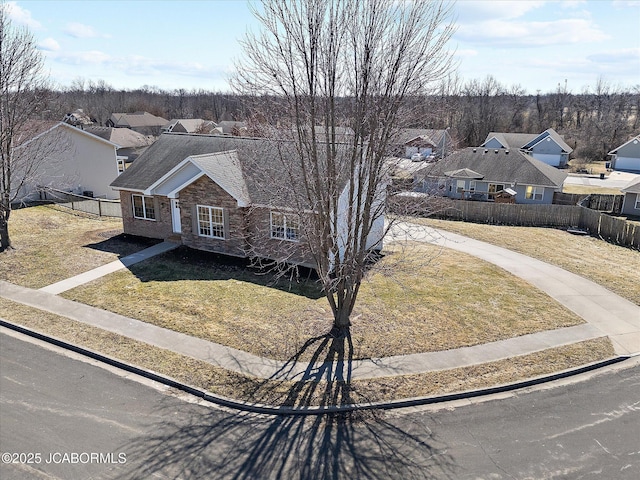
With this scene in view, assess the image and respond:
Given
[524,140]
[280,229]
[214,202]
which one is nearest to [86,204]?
[214,202]

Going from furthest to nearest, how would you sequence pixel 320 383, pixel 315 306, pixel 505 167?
pixel 505 167, pixel 315 306, pixel 320 383

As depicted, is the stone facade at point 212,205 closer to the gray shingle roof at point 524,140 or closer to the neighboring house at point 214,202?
the neighboring house at point 214,202

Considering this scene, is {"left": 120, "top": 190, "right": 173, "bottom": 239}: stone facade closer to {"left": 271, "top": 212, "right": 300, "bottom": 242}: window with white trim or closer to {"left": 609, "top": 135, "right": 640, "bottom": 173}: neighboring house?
{"left": 271, "top": 212, "right": 300, "bottom": 242}: window with white trim

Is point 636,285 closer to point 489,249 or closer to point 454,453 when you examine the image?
point 489,249

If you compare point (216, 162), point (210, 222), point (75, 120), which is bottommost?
point (210, 222)

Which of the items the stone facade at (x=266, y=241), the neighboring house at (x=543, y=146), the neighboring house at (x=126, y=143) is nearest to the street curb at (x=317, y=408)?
the stone facade at (x=266, y=241)

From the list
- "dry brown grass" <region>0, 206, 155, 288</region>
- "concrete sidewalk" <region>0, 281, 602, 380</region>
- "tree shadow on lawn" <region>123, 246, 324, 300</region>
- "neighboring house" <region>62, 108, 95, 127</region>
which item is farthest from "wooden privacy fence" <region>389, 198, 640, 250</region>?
"neighboring house" <region>62, 108, 95, 127</region>

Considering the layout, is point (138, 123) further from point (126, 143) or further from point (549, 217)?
point (549, 217)
